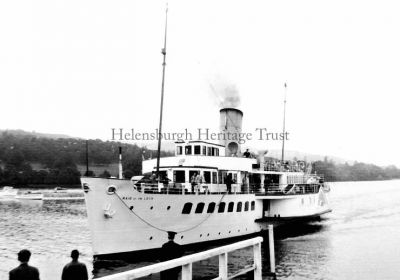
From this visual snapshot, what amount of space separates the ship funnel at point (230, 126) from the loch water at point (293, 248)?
8.32m

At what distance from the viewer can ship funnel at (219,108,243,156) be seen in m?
30.5

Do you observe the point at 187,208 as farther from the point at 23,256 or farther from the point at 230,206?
the point at 23,256

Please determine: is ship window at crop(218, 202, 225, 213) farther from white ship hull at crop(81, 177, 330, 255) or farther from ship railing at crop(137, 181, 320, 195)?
ship railing at crop(137, 181, 320, 195)

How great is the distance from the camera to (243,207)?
85.0ft

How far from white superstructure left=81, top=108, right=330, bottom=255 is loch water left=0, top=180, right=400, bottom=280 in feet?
5.99

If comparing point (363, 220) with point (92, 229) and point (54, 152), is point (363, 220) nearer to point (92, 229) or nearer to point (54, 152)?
point (92, 229)

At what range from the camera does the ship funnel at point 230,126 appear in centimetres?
3047

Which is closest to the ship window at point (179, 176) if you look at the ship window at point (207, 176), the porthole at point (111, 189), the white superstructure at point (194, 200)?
the white superstructure at point (194, 200)

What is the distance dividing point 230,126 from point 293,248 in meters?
11.3

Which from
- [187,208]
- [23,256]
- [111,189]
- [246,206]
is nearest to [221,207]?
[187,208]

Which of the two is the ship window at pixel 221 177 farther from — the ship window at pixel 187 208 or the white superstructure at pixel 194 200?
the ship window at pixel 187 208

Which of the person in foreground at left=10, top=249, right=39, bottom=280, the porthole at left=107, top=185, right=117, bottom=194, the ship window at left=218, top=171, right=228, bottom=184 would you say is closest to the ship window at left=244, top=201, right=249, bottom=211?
the ship window at left=218, top=171, right=228, bottom=184

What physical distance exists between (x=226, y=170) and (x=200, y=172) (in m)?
3.04

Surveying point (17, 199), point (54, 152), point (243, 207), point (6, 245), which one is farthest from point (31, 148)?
point (243, 207)
